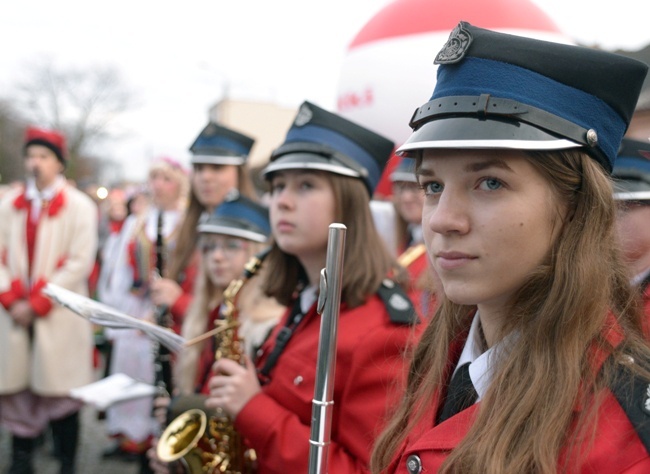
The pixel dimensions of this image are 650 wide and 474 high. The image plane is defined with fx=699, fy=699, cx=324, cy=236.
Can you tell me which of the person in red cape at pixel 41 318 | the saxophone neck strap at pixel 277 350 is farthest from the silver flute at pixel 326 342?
the person in red cape at pixel 41 318

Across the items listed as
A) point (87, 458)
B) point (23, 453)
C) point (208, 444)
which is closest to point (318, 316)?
point (208, 444)

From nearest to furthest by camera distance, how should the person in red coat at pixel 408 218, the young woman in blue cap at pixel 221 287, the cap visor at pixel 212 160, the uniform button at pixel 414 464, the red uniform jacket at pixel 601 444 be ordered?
the red uniform jacket at pixel 601 444 < the uniform button at pixel 414 464 < the young woman in blue cap at pixel 221 287 < the person in red coat at pixel 408 218 < the cap visor at pixel 212 160

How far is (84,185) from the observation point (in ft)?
49.3

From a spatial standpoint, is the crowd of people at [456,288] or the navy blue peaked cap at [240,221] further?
the navy blue peaked cap at [240,221]

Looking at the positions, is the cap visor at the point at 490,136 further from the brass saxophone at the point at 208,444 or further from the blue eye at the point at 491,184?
the brass saxophone at the point at 208,444

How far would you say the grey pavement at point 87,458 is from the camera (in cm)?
562

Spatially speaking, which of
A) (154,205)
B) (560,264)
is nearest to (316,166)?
(560,264)

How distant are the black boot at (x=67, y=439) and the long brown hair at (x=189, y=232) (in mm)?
1569

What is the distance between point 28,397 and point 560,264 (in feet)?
16.5

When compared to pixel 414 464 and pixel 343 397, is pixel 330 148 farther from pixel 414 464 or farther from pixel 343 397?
pixel 414 464

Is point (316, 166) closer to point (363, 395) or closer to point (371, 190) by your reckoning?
point (371, 190)

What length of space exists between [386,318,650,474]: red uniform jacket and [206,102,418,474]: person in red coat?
57 centimetres

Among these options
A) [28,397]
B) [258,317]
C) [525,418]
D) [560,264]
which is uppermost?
[560,264]

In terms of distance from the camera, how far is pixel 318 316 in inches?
106
